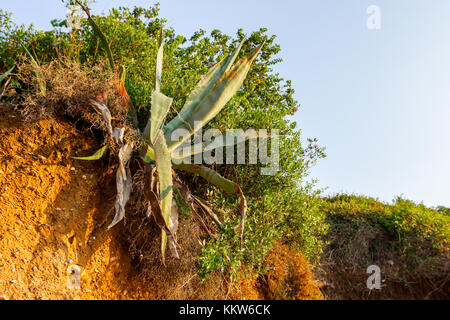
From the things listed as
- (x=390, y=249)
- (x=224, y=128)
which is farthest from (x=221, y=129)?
(x=390, y=249)

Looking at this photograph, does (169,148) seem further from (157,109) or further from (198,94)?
(198,94)

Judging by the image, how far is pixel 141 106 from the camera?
5016 millimetres

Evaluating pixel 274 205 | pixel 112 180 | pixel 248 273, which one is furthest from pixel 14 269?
pixel 274 205

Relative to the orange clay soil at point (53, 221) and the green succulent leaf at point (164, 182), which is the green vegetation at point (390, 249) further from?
the orange clay soil at point (53, 221)

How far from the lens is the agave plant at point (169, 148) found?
3.85 meters

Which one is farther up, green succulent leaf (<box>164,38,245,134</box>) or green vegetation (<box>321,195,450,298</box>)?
green succulent leaf (<box>164,38,245,134</box>)

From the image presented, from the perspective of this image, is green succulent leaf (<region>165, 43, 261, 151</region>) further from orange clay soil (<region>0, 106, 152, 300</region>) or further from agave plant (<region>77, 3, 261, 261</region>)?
orange clay soil (<region>0, 106, 152, 300</region>)

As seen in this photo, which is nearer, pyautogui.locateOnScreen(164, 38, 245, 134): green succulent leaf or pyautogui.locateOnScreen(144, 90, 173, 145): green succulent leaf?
pyautogui.locateOnScreen(144, 90, 173, 145): green succulent leaf

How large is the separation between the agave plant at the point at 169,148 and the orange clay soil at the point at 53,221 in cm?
47

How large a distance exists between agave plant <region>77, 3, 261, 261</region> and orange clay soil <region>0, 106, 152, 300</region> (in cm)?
47

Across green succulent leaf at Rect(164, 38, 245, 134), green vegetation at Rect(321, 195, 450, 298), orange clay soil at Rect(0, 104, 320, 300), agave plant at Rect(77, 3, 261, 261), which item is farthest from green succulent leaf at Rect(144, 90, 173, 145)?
green vegetation at Rect(321, 195, 450, 298)

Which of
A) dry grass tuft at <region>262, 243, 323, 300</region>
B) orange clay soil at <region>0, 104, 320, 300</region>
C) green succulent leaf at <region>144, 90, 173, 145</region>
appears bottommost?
dry grass tuft at <region>262, 243, 323, 300</region>

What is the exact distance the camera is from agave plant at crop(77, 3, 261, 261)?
12.6 feet

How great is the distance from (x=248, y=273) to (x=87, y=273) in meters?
2.12
